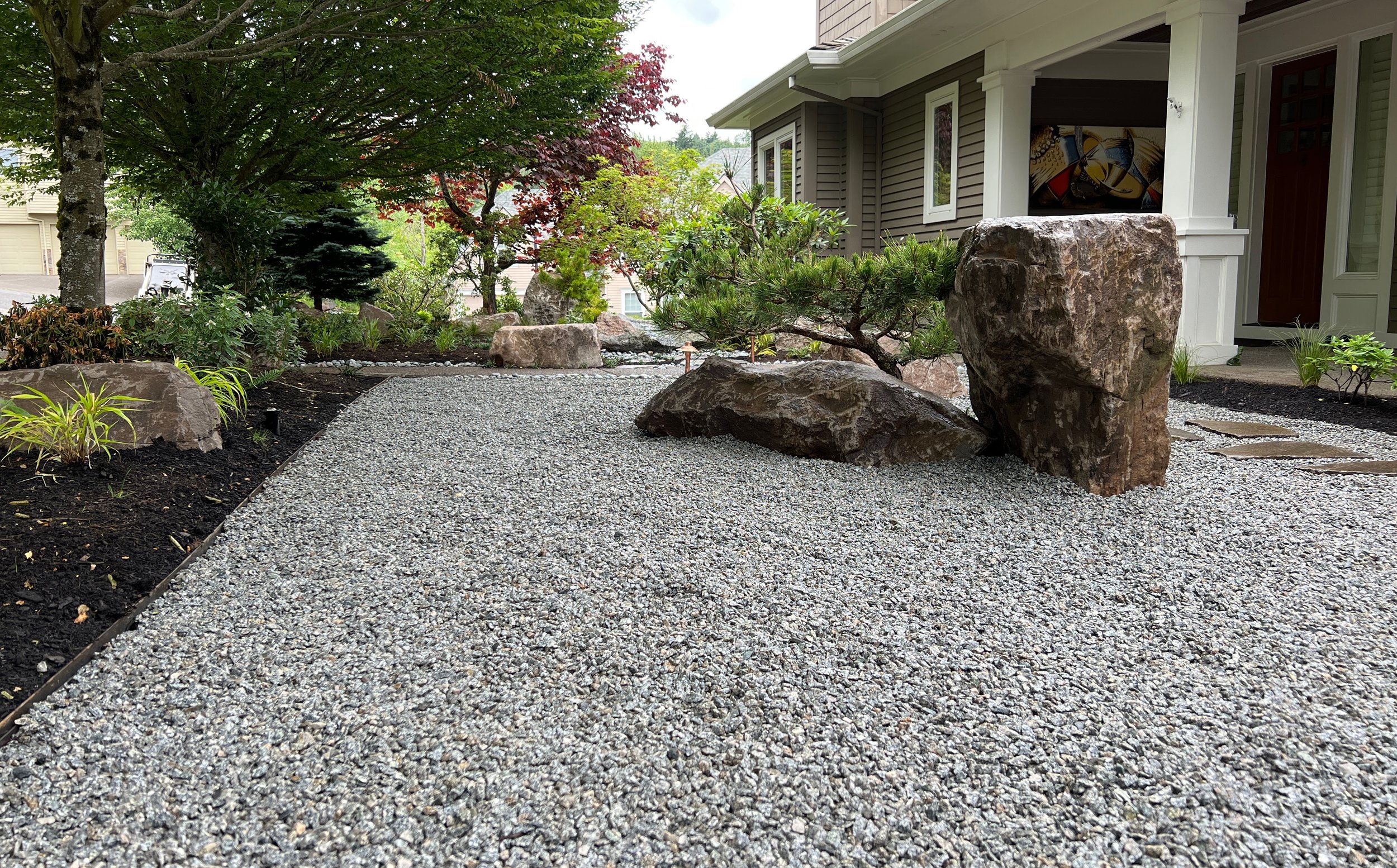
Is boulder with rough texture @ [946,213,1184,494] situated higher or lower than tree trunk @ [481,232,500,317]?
lower

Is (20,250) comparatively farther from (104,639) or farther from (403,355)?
(104,639)

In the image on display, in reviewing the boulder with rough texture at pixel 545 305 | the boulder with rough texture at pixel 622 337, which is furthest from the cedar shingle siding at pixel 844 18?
the boulder with rough texture at pixel 545 305

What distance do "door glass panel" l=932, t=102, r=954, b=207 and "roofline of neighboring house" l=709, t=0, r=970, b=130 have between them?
954 millimetres

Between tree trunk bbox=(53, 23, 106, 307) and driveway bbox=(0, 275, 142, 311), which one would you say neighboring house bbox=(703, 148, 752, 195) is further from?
tree trunk bbox=(53, 23, 106, 307)

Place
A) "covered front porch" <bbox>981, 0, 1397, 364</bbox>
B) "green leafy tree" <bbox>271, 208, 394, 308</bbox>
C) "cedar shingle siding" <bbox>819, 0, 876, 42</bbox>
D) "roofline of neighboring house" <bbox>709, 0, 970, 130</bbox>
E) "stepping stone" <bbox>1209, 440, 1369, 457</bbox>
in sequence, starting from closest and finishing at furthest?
"stepping stone" <bbox>1209, 440, 1369, 457</bbox> → "covered front porch" <bbox>981, 0, 1397, 364</bbox> → "roofline of neighboring house" <bbox>709, 0, 970, 130</bbox> → "cedar shingle siding" <bbox>819, 0, 876, 42</bbox> → "green leafy tree" <bbox>271, 208, 394, 308</bbox>

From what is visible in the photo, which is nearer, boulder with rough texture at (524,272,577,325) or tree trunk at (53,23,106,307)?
tree trunk at (53,23,106,307)

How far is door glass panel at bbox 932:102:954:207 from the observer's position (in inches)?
364

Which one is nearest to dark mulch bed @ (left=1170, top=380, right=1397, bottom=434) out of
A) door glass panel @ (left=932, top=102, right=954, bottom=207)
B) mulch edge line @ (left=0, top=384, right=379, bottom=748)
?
door glass panel @ (left=932, top=102, right=954, bottom=207)

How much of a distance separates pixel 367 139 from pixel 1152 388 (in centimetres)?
721

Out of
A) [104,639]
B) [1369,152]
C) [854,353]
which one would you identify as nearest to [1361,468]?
[854,353]

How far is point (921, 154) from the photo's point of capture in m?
9.88

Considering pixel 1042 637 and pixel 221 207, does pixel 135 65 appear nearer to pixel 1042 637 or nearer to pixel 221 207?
pixel 221 207

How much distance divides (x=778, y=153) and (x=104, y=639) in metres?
10.8

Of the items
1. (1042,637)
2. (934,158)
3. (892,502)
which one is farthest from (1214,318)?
(1042,637)
